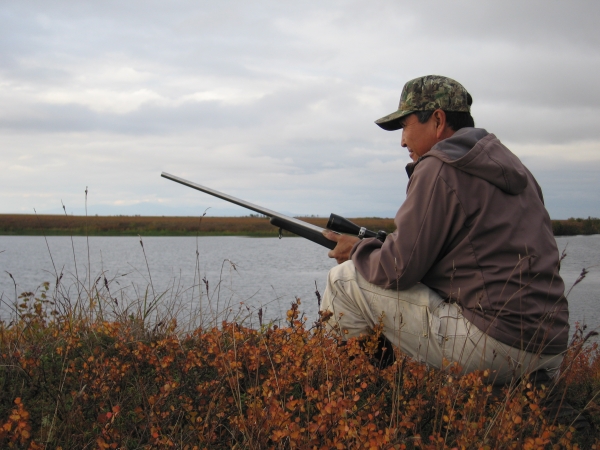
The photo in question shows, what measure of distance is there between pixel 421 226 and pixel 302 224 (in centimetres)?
159

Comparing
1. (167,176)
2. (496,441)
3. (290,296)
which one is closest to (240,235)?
(290,296)

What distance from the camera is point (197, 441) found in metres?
2.98

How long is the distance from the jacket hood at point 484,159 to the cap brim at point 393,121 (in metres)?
0.48

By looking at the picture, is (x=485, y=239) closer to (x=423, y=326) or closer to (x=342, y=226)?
(x=423, y=326)

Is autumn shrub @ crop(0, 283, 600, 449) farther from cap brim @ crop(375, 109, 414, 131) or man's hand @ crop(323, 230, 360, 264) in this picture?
cap brim @ crop(375, 109, 414, 131)

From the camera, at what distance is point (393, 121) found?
371 centimetres

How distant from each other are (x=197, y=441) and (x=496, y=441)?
A: 146 centimetres

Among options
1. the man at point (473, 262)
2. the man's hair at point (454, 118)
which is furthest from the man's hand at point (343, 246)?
the man's hair at point (454, 118)

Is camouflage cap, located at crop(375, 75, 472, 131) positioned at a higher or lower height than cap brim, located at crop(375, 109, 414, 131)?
higher

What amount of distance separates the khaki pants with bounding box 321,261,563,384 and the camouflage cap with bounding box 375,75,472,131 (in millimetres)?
1059

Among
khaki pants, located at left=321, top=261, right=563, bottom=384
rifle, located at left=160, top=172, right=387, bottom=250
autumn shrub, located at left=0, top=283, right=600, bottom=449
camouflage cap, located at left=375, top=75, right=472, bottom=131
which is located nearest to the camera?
autumn shrub, located at left=0, top=283, right=600, bottom=449

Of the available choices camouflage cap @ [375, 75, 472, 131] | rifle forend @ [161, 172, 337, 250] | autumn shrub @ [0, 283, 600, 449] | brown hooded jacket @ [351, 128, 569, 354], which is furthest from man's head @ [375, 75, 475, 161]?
autumn shrub @ [0, 283, 600, 449]

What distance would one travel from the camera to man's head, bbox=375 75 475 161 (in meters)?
3.54

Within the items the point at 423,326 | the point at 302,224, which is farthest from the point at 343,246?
the point at 423,326
